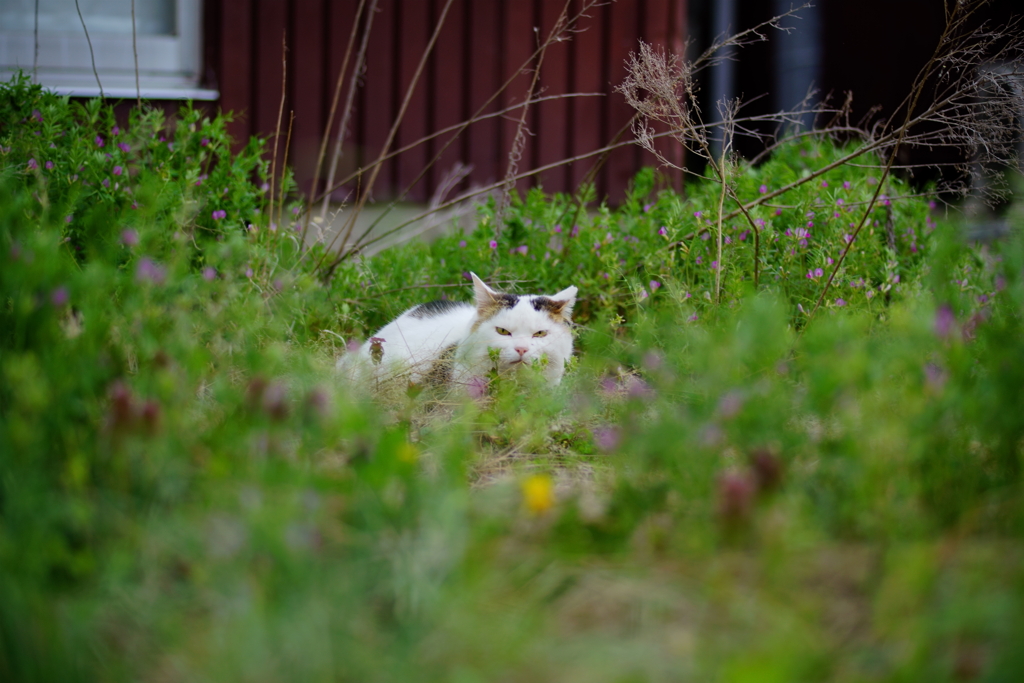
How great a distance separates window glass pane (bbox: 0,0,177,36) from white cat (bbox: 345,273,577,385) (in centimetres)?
321

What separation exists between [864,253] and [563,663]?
2703 millimetres

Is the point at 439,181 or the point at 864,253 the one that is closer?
the point at 864,253

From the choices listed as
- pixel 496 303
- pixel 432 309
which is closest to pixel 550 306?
pixel 496 303

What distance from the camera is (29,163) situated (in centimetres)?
259

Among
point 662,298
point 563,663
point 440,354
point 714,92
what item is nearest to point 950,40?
point 662,298

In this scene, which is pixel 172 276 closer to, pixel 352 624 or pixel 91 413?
pixel 91 413

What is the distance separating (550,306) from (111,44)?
12.0 ft

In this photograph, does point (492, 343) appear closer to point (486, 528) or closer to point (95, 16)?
point (486, 528)

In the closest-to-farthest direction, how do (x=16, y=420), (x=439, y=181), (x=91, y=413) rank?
(x=16, y=420), (x=91, y=413), (x=439, y=181)

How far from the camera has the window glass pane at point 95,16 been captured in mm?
4527

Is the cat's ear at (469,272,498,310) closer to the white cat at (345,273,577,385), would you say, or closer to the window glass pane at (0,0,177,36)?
the white cat at (345,273,577,385)

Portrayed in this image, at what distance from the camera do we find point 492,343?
2637mm

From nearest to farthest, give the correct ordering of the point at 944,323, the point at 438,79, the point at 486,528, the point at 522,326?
the point at 486,528
the point at 944,323
the point at 522,326
the point at 438,79

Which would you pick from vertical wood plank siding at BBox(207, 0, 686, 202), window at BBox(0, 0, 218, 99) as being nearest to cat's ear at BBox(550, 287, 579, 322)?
vertical wood plank siding at BBox(207, 0, 686, 202)
